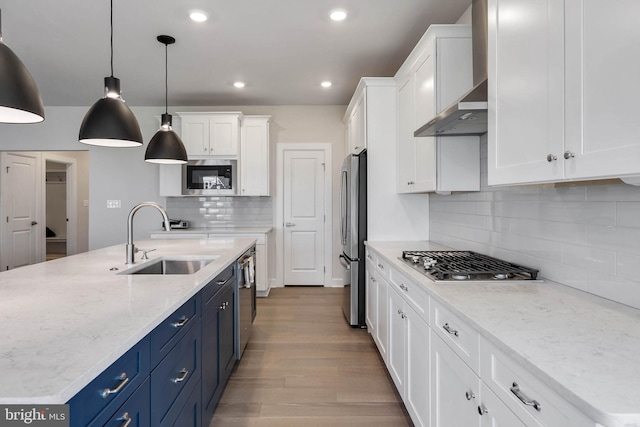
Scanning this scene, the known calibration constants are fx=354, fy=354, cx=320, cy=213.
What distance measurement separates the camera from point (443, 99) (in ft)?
7.48

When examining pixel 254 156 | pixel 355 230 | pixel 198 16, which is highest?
pixel 198 16

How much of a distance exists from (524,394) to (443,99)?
186 cm

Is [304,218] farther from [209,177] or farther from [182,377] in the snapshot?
[182,377]

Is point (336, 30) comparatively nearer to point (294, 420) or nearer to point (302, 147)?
point (302, 147)

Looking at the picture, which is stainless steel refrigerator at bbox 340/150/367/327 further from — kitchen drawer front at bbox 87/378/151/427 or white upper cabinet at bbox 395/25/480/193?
kitchen drawer front at bbox 87/378/151/427

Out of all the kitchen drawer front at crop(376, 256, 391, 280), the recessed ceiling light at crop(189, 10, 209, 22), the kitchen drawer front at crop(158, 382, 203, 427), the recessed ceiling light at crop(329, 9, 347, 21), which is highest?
the recessed ceiling light at crop(329, 9, 347, 21)

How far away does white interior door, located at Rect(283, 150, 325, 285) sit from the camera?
521cm

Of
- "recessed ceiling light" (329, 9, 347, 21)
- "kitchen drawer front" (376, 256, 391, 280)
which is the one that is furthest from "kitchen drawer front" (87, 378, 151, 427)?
"recessed ceiling light" (329, 9, 347, 21)

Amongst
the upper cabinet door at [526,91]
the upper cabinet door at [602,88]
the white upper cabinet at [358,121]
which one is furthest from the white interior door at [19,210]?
the upper cabinet door at [602,88]

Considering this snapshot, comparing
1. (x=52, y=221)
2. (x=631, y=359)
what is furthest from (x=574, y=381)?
(x=52, y=221)

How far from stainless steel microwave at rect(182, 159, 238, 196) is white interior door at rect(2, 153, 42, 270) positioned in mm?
2913

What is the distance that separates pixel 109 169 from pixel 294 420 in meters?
4.65

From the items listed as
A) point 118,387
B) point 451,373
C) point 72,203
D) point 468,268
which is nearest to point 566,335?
point 451,373

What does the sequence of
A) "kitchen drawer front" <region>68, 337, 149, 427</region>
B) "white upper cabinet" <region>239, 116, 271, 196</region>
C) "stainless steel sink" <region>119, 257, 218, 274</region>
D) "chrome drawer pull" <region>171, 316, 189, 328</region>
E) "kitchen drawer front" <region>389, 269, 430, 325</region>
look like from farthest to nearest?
"white upper cabinet" <region>239, 116, 271, 196</region> → "stainless steel sink" <region>119, 257, 218, 274</region> → "kitchen drawer front" <region>389, 269, 430, 325</region> → "chrome drawer pull" <region>171, 316, 189, 328</region> → "kitchen drawer front" <region>68, 337, 149, 427</region>
